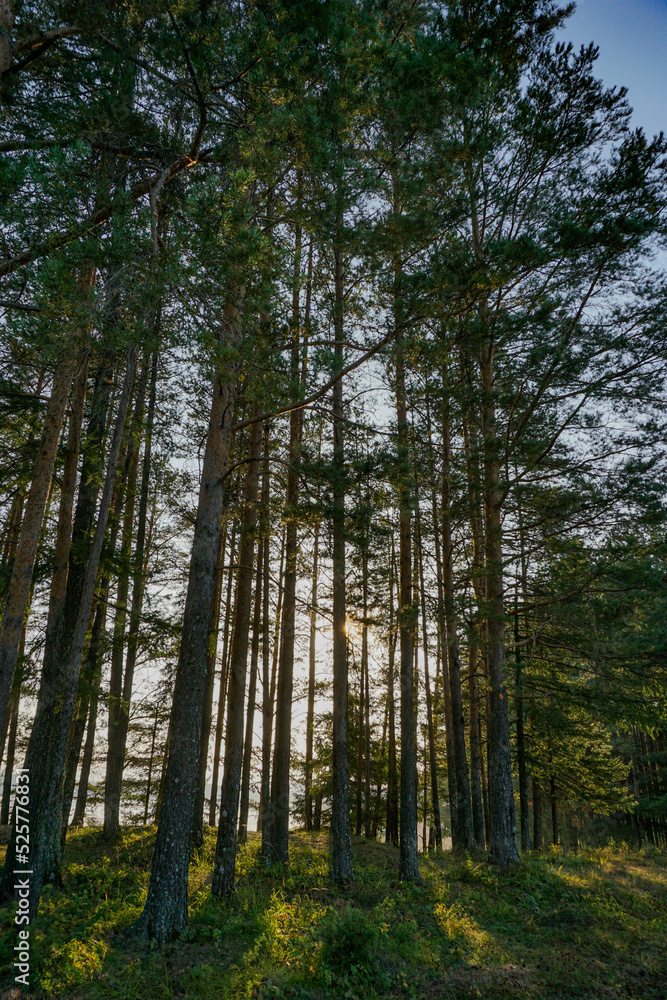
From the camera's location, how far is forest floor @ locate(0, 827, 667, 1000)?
194 inches

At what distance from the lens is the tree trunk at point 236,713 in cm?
780

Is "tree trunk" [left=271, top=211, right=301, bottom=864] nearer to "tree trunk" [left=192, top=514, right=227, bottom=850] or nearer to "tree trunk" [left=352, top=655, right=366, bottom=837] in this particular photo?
"tree trunk" [left=192, top=514, right=227, bottom=850]

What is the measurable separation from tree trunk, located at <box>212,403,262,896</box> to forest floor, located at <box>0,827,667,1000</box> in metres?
0.44

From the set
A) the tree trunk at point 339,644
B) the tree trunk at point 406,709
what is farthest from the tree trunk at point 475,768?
the tree trunk at point 339,644

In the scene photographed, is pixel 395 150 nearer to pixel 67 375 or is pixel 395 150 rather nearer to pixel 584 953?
pixel 67 375

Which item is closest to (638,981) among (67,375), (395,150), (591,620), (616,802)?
(591,620)

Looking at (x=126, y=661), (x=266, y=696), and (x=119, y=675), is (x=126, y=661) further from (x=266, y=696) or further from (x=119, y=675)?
(x=266, y=696)

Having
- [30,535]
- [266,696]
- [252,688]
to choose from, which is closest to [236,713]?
[266,696]

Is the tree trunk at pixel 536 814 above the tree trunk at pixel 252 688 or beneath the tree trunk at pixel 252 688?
beneath

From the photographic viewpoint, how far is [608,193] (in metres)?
7.81

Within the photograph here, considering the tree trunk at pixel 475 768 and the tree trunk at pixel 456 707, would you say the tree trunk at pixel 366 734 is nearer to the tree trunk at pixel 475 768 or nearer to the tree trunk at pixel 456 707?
the tree trunk at pixel 475 768

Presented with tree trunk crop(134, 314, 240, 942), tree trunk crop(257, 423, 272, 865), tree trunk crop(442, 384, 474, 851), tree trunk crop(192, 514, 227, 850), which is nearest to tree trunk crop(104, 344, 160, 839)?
tree trunk crop(192, 514, 227, 850)

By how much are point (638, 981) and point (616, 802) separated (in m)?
13.7

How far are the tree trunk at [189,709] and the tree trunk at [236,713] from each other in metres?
0.85
